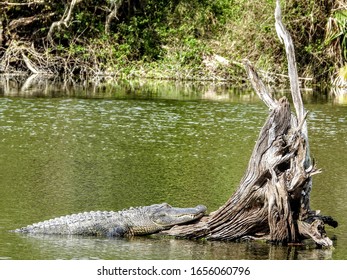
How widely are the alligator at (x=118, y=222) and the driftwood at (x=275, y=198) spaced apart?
0.12 metres

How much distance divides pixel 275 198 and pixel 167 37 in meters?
22.6

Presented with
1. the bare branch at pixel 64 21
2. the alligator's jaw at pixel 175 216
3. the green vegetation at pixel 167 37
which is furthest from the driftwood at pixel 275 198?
the bare branch at pixel 64 21

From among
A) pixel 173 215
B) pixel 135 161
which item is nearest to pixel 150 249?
pixel 173 215

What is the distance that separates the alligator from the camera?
345 inches

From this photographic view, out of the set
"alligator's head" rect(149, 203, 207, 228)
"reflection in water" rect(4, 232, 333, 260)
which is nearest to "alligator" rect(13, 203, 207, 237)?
"alligator's head" rect(149, 203, 207, 228)

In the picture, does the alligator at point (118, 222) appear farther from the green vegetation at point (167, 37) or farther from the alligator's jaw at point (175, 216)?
the green vegetation at point (167, 37)

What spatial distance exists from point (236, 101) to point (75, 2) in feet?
31.9

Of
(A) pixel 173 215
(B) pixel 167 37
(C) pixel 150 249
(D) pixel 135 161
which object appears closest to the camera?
(C) pixel 150 249

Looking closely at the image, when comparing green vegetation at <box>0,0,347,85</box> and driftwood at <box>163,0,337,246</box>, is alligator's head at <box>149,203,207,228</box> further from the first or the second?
green vegetation at <box>0,0,347,85</box>

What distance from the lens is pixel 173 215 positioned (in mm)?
8797

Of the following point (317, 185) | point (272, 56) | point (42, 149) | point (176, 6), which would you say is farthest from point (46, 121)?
point (176, 6)

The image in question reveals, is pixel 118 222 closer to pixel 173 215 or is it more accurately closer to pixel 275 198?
pixel 173 215

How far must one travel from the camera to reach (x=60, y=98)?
70.6 ft

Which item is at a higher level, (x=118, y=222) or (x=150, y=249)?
(x=118, y=222)
